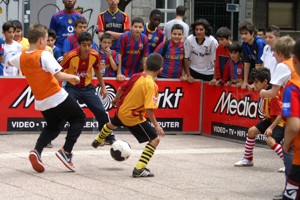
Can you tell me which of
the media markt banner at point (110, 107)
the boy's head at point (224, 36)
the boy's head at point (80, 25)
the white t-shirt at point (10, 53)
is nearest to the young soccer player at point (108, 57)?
the media markt banner at point (110, 107)

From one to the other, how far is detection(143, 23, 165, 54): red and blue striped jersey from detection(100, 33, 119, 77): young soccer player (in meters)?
0.91

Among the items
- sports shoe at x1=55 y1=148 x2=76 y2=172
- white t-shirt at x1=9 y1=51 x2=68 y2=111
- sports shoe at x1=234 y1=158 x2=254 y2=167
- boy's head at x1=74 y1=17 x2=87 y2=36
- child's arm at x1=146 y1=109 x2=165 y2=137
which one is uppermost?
boy's head at x1=74 y1=17 x2=87 y2=36

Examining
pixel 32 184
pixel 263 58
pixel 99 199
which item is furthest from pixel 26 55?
pixel 263 58

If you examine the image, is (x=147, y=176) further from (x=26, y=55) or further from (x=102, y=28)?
(x=102, y=28)

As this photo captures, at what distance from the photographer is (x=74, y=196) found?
8.92 m

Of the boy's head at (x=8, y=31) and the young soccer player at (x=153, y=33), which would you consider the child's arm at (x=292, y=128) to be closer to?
the boy's head at (x=8, y=31)

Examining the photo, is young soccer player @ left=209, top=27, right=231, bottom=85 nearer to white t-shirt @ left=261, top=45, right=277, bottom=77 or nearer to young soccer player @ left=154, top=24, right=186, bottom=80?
young soccer player @ left=154, top=24, right=186, bottom=80

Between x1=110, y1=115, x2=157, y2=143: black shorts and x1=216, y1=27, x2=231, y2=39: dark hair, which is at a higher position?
x1=216, y1=27, x2=231, y2=39: dark hair

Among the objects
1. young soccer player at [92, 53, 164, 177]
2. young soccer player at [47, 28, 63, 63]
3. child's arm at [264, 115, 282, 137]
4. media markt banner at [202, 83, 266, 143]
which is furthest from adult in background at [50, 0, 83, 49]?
child's arm at [264, 115, 282, 137]

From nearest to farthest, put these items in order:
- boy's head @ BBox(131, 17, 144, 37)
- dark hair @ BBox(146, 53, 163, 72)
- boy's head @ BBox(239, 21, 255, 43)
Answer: dark hair @ BBox(146, 53, 163, 72) → boy's head @ BBox(239, 21, 255, 43) → boy's head @ BBox(131, 17, 144, 37)

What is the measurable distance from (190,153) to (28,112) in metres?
3.11

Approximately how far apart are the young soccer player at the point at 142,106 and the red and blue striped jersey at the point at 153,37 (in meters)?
4.83

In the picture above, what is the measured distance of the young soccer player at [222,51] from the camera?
14281 millimetres

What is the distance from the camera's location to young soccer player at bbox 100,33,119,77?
46.6 feet
